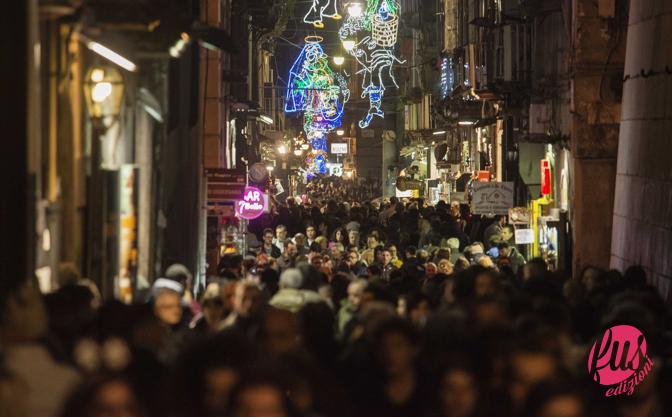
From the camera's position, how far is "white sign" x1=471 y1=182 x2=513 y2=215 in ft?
88.7

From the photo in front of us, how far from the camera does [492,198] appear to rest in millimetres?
27062

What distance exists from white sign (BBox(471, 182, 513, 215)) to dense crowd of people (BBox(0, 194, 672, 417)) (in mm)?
14263

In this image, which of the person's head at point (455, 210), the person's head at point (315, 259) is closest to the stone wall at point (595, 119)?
the person's head at point (315, 259)

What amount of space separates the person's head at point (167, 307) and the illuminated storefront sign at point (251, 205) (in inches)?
632

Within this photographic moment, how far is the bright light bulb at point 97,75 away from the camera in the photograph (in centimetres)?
1255

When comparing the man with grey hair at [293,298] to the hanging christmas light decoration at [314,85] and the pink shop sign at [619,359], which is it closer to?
the pink shop sign at [619,359]

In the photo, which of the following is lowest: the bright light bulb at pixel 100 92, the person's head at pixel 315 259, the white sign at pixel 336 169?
the white sign at pixel 336 169

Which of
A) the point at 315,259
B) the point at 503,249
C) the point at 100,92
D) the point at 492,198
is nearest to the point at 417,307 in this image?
the point at 100,92

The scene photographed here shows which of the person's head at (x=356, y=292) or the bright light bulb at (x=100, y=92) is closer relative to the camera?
the person's head at (x=356, y=292)

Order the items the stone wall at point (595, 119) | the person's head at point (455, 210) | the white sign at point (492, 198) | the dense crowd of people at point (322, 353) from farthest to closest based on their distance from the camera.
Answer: the person's head at point (455, 210) < the white sign at point (492, 198) < the stone wall at point (595, 119) < the dense crowd of people at point (322, 353)

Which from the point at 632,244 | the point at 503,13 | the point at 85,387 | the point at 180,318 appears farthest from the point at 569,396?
the point at 503,13

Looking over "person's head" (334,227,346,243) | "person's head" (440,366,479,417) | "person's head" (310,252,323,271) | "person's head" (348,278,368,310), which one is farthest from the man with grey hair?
"person's head" (334,227,346,243)

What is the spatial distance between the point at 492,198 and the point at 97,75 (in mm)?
15448

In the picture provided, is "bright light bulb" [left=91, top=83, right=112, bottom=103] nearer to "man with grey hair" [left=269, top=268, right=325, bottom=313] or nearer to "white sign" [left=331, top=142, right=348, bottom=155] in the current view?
"man with grey hair" [left=269, top=268, right=325, bottom=313]
